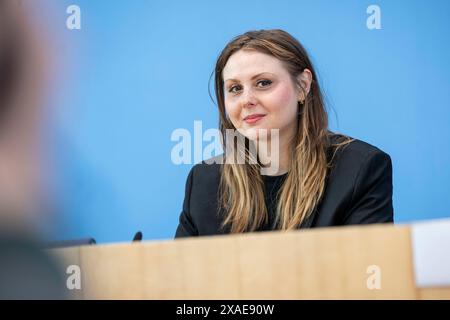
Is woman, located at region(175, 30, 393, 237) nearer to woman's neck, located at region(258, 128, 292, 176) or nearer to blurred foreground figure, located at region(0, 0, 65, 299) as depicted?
woman's neck, located at region(258, 128, 292, 176)

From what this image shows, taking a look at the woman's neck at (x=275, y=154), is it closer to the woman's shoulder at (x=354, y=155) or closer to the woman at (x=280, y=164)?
the woman at (x=280, y=164)

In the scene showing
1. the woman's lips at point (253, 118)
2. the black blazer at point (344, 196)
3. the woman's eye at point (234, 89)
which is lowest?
the black blazer at point (344, 196)

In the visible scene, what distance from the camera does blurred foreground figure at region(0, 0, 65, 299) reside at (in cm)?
51

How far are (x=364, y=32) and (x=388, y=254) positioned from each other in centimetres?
174

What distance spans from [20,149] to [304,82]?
1.63 m

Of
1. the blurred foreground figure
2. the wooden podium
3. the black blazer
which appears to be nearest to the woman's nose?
the black blazer

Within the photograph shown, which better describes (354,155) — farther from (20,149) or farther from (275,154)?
(20,149)

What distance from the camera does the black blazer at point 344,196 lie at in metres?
1.72

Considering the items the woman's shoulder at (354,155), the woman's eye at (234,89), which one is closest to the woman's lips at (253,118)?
the woman's eye at (234,89)

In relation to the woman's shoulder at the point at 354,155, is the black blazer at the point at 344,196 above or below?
below

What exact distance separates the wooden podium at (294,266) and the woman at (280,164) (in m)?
0.81

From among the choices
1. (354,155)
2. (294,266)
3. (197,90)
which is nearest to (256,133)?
(354,155)

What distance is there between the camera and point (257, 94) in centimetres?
200
